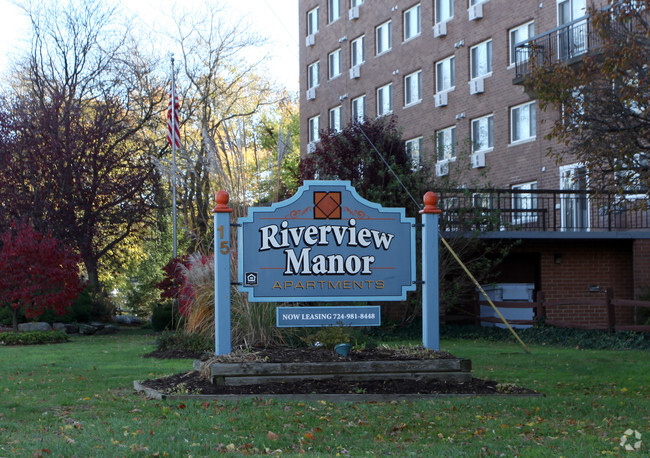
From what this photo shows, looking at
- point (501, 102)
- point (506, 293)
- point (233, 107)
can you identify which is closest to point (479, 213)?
point (506, 293)

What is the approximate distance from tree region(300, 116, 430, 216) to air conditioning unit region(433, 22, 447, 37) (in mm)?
8183

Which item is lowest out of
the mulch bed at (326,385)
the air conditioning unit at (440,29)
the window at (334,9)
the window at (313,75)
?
the mulch bed at (326,385)

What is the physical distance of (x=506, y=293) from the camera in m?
23.9

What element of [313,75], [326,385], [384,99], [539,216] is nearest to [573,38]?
[539,216]

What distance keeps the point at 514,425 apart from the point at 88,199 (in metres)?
24.4

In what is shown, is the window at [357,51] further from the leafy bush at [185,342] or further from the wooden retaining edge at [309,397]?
the wooden retaining edge at [309,397]

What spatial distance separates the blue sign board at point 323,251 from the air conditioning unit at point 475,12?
67.5ft

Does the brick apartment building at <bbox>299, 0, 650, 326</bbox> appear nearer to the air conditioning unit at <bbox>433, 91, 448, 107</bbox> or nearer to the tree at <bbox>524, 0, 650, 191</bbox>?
the air conditioning unit at <bbox>433, 91, 448, 107</bbox>

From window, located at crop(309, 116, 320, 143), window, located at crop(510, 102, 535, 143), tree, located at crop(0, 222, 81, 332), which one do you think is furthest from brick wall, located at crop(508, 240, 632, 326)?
window, located at crop(309, 116, 320, 143)

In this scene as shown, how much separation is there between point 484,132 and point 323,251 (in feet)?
66.5

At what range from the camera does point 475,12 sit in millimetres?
30203

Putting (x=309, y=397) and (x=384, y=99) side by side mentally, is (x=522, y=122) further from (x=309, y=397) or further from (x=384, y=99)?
(x=309, y=397)

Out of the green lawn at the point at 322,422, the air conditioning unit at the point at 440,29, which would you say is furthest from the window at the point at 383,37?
the green lawn at the point at 322,422

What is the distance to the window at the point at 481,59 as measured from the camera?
30000 millimetres
